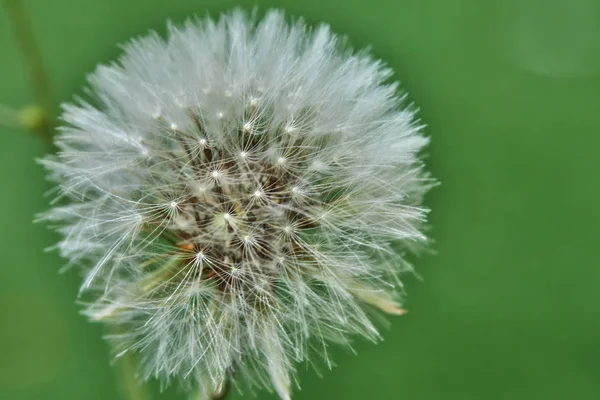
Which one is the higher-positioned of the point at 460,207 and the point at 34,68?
the point at 34,68

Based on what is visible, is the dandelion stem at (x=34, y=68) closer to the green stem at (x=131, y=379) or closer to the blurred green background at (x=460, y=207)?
the green stem at (x=131, y=379)

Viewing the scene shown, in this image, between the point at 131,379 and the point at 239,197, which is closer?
the point at 239,197

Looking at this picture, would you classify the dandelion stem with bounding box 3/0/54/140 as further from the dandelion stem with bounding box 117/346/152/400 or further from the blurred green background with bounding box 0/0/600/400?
the blurred green background with bounding box 0/0/600/400

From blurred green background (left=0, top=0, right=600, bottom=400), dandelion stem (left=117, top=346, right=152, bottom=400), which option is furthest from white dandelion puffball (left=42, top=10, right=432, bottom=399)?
blurred green background (left=0, top=0, right=600, bottom=400)

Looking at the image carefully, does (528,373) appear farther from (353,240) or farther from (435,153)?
(353,240)

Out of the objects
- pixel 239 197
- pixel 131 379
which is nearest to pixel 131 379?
pixel 131 379

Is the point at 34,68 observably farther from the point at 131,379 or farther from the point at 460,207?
the point at 460,207
